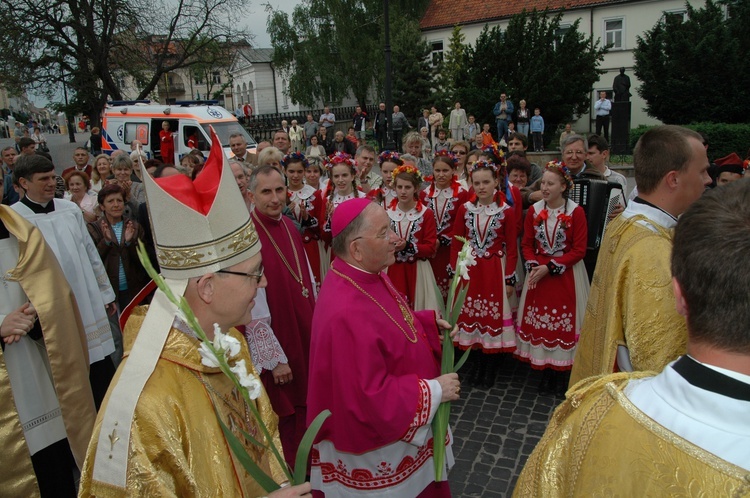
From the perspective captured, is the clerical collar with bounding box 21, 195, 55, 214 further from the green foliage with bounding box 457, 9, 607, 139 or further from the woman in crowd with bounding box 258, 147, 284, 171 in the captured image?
the green foliage with bounding box 457, 9, 607, 139

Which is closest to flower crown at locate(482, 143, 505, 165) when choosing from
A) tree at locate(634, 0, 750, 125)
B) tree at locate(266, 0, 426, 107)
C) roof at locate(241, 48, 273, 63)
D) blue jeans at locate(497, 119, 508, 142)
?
blue jeans at locate(497, 119, 508, 142)

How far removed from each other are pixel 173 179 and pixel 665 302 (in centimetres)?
204

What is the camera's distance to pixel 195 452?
1.89 meters

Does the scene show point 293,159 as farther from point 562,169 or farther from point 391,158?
point 562,169

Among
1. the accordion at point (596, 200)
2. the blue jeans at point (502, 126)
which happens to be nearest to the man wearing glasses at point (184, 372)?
the accordion at point (596, 200)

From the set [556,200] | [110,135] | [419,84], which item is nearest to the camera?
[556,200]

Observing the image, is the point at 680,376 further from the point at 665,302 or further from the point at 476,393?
the point at 476,393

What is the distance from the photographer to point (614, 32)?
110 ft

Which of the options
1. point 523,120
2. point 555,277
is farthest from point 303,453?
point 523,120

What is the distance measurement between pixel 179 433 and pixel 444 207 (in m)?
5.07

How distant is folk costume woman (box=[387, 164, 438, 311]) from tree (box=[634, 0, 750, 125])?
19.0 m

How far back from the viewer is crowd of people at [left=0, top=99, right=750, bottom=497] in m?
1.48

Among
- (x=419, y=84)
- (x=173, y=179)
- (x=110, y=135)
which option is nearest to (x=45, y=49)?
(x=110, y=135)

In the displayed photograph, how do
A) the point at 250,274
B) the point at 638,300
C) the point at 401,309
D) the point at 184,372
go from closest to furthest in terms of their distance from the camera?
the point at 184,372 → the point at 250,274 → the point at 638,300 → the point at 401,309
